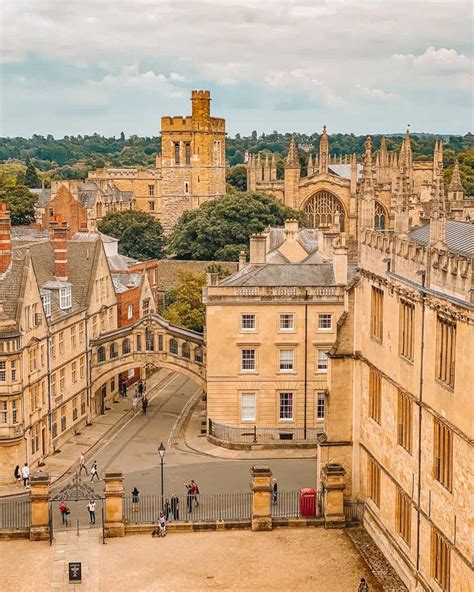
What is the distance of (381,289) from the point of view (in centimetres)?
3262

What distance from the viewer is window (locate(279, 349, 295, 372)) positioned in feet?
164

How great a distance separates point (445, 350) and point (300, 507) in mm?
12107

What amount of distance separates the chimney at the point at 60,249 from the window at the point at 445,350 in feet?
101

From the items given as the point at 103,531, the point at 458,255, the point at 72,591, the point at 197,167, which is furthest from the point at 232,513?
the point at 197,167

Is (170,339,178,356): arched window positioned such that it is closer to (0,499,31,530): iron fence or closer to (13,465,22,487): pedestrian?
(13,465,22,487): pedestrian

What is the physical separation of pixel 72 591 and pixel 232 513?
9376 millimetres

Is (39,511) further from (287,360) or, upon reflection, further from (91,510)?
(287,360)

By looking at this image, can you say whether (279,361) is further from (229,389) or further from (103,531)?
(103,531)

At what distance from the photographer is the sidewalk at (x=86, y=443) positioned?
44.8m

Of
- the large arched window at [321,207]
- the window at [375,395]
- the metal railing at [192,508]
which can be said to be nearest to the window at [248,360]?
the metal railing at [192,508]

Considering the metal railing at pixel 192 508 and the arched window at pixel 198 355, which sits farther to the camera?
the arched window at pixel 198 355

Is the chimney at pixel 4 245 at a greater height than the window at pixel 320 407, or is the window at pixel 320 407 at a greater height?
the chimney at pixel 4 245

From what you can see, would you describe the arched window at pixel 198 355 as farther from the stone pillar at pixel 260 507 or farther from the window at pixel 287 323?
the stone pillar at pixel 260 507

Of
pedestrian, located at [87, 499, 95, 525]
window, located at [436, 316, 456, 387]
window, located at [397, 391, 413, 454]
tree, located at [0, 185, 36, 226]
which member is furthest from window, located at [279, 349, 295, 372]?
tree, located at [0, 185, 36, 226]
